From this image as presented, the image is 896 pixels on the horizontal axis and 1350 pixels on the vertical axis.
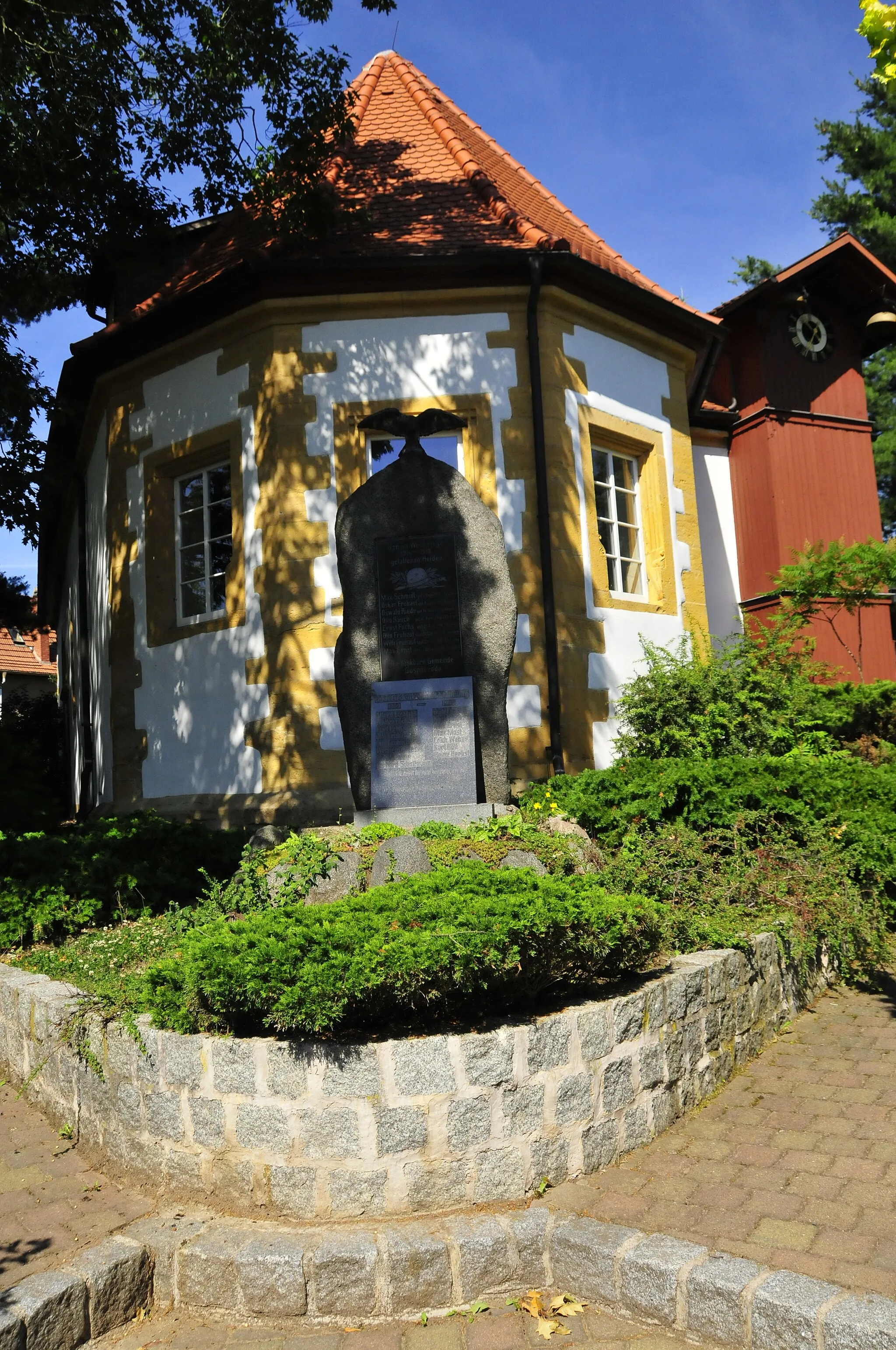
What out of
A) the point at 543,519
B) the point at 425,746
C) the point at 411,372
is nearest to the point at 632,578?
the point at 543,519

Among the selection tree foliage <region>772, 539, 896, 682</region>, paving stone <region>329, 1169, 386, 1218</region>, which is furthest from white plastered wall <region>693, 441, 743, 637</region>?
paving stone <region>329, 1169, 386, 1218</region>

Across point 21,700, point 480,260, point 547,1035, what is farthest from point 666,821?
point 21,700

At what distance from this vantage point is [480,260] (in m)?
9.35

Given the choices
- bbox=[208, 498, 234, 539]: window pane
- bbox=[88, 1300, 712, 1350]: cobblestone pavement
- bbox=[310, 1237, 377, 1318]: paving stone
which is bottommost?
bbox=[88, 1300, 712, 1350]: cobblestone pavement

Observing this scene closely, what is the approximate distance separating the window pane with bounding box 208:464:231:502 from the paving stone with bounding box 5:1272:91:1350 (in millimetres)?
8103

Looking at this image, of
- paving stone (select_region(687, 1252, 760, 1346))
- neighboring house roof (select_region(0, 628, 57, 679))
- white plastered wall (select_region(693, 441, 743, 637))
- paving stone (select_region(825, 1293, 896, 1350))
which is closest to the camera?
paving stone (select_region(825, 1293, 896, 1350))

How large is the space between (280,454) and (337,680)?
3.48 metres

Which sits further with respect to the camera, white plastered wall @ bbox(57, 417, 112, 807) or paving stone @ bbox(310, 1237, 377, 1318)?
white plastered wall @ bbox(57, 417, 112, 807)

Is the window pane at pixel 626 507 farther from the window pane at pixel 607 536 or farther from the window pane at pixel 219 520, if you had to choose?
the window pane at pixel 219 520

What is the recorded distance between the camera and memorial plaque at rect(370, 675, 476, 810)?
20.3 feet

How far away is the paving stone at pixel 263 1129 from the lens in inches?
132

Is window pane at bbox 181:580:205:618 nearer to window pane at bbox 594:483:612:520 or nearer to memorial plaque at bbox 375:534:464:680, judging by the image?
window pane at bbox 594:483:612:520

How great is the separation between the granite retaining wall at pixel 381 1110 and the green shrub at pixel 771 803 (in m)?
2.52

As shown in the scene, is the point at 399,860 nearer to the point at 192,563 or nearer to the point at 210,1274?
the point at 210,1274
